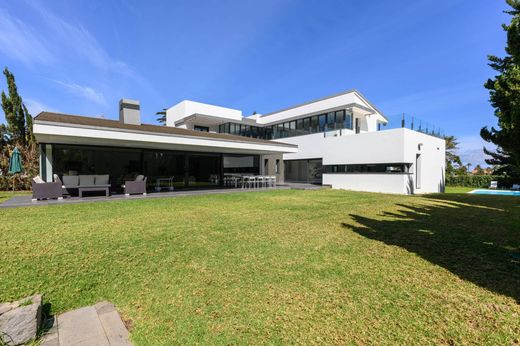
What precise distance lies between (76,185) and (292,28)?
670 inches

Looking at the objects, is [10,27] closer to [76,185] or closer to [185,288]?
[76,185]

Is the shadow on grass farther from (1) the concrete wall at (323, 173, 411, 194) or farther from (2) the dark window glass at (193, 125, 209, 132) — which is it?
(2) the dark window glass at (193, 125, 209, 132)

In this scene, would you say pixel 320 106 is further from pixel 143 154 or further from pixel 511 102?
pixel 511 102

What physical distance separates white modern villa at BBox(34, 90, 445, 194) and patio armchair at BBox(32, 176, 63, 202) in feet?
7.03

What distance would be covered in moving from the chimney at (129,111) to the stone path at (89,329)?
51.8ft

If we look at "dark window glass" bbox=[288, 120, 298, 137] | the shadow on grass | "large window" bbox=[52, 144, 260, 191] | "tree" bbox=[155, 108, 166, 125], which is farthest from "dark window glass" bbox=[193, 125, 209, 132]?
"tree" bbox=[155, 108, 166, 125]

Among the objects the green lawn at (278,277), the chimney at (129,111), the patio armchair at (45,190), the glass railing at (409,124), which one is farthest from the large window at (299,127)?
the patio armchair at (45,190)

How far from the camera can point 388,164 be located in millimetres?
18531

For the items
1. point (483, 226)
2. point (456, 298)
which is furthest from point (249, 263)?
point (483, 226)

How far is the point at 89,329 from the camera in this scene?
274 cm

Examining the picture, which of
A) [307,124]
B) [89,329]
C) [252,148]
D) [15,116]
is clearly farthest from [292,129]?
[89,329]

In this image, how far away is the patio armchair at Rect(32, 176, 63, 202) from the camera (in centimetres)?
1049

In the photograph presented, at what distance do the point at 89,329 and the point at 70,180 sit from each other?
1252 cm

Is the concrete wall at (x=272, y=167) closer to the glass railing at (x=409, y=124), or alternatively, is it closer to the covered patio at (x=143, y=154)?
the covered patio at (x=143, y=154)
